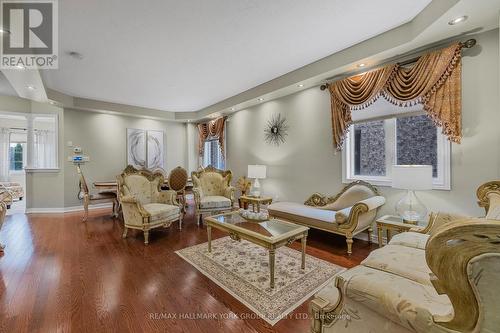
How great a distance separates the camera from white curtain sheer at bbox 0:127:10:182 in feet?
22.5

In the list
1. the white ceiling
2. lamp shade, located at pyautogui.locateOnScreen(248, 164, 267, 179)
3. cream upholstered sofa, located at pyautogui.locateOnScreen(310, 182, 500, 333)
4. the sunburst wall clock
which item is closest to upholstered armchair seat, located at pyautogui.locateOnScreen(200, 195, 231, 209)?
lamp shade, located at pyautogui.locateOnScreen(248, 164, 267, 179)

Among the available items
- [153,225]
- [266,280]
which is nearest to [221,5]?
[266,280]

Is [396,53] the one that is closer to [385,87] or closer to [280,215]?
[385,87]

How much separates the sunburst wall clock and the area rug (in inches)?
90.9

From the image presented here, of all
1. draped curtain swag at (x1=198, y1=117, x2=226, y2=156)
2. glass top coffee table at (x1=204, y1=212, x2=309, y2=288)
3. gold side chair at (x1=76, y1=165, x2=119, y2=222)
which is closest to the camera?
glass top coffee table at (x1=204, y1=212, x2=309, y2=288)

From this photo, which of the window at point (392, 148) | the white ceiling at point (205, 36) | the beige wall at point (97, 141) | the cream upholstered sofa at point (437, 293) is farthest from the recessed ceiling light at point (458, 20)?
the beige wall at point (97, 141)

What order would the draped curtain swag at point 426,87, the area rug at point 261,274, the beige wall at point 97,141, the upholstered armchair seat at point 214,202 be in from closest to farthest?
the area rug at point 261,274 < the draped curtain swag at point 426,87 < the upholstered armchair seat at point 214,202 < the beige wall at point 97,141

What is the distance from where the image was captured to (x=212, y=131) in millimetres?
6340

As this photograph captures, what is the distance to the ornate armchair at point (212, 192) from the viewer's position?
4.11 metres

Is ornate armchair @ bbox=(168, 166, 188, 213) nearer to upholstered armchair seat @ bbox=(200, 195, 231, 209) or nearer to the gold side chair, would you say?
upholstered armchair seat @ bbox=(200, 195, 231, 209)

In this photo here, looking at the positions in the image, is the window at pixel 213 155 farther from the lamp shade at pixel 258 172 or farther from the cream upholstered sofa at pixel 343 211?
the cream upholstered sofa at pixel 343 211

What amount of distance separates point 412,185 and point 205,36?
296 centimetres

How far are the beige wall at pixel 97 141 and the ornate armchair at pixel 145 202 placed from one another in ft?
8.16

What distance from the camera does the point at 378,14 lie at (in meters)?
2.35
